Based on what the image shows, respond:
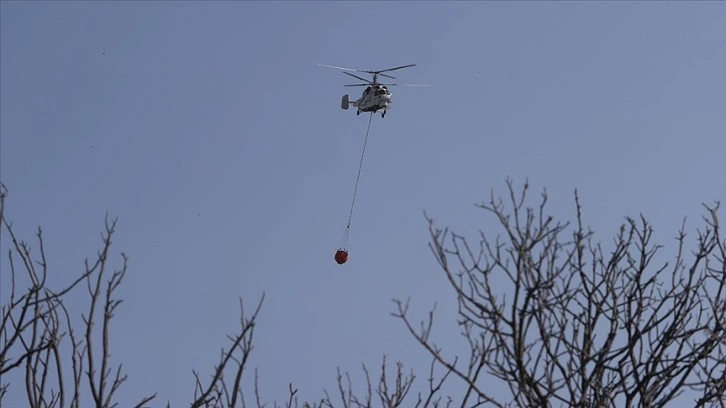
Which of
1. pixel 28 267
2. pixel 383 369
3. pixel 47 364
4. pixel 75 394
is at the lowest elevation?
pixel 75 394

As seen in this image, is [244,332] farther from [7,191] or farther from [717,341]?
[717,341]

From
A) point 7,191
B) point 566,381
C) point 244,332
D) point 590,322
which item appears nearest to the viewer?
point 244,332

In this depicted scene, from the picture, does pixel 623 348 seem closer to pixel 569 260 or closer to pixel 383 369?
pixel 569 260

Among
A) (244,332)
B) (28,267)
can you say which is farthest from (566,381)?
(28,267)

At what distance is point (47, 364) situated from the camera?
21.6 ft

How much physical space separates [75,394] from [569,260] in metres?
3.25

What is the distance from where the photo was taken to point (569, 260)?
7309 millimetres

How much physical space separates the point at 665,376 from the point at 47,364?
3683mm

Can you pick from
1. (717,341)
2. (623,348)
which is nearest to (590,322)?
(623,348)

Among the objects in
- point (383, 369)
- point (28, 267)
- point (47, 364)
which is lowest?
point (47, 364)

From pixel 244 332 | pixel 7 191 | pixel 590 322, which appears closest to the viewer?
pixel 244 332

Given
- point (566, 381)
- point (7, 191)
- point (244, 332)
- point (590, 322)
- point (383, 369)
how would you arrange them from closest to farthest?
point (244, 332)
point (566, 381)
point (590, 322)
point (7, 191)
point (383, 369)

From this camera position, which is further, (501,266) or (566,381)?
(501,266)

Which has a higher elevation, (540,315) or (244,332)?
(540,315)
